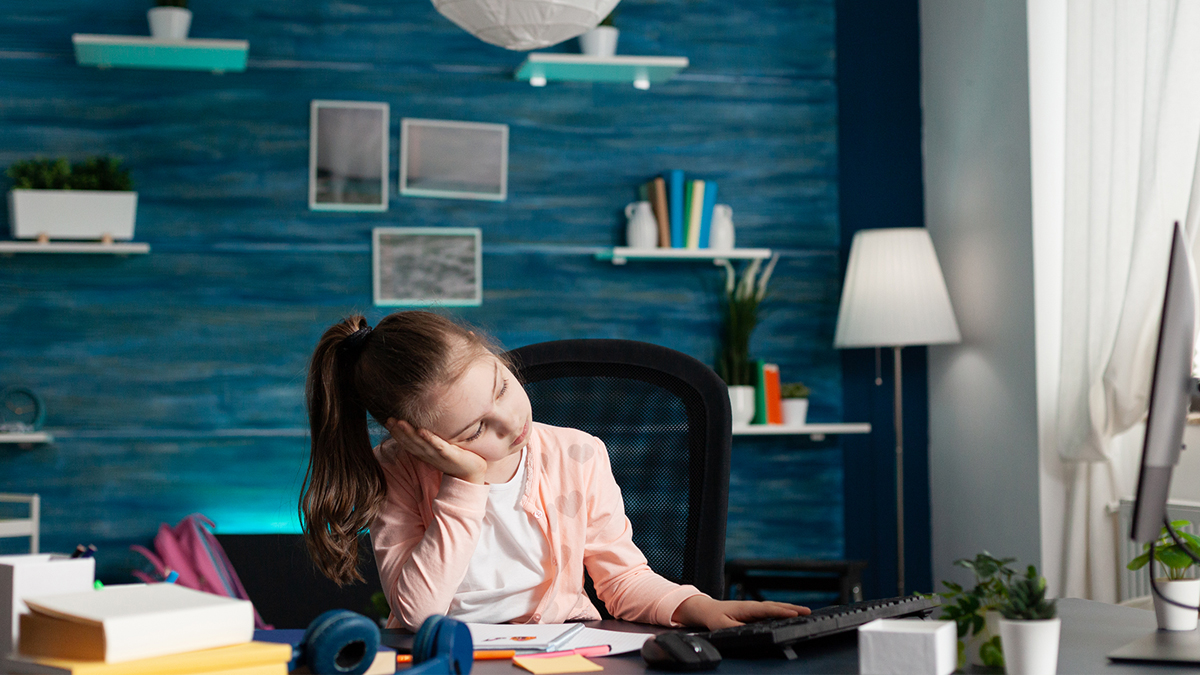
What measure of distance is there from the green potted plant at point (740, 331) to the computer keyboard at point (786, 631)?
2236 mm

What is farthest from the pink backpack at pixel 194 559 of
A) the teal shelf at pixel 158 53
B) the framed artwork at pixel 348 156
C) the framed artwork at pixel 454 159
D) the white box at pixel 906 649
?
the white box at pixel 906 649

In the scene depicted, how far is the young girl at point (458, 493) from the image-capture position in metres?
1.32

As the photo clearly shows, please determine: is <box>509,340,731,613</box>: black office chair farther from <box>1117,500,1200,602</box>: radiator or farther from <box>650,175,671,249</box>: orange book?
<box>650,175,671,249</box>: orange book

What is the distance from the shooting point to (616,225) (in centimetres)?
350

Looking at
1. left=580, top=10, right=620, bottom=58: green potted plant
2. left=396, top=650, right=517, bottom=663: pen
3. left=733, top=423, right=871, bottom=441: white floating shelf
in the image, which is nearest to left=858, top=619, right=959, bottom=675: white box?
left=396, top=650, right=517, bottom=663: pen

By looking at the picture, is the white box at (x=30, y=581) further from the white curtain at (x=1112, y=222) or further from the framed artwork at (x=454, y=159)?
the framed artwork at (x=454, y=159)

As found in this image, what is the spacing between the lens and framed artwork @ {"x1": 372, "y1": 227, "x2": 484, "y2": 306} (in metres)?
3.36

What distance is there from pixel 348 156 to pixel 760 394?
154 cm

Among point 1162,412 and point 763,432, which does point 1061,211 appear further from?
point 1162,412

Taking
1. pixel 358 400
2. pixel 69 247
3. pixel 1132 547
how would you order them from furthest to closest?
pixel 69 247 < pixel 1132 547 < pixel 358 400

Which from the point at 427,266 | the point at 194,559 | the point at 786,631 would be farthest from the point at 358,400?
→ the point at 427,266

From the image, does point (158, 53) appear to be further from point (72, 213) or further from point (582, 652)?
point (582, 652)

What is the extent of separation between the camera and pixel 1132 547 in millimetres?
2602

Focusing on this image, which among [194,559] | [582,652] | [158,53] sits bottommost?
[194,559]
